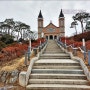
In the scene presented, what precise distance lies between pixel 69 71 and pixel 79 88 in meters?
1.71

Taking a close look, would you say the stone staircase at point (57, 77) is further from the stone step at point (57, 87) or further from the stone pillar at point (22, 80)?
the stone pillar at point (22, 80)

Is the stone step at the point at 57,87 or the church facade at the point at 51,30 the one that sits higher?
the church facade at the point at 51,30

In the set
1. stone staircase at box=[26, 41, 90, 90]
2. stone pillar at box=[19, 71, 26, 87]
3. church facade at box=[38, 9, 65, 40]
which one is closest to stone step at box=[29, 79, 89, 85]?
stone staircase at box=[26, 41, 90, 90]

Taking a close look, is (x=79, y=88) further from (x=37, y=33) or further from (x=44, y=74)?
(x=37, y=33)

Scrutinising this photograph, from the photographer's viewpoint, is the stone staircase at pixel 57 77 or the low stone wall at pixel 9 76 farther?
the low stone wall at pixel 9 76

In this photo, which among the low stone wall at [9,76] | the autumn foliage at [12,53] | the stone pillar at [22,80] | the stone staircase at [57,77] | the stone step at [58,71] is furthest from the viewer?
the autumn foliage at [12,53]

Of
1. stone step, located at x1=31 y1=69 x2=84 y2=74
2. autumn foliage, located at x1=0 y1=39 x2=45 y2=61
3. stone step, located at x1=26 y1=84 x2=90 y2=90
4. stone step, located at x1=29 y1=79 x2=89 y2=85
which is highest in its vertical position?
autumn foliage, located at x1=0 y1=39 x2=45 y2=61

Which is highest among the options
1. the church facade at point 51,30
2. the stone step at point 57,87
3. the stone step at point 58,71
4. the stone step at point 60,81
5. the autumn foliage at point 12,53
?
the church facade at point 51,30

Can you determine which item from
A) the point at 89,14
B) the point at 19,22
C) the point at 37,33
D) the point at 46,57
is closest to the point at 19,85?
the point at 46,57

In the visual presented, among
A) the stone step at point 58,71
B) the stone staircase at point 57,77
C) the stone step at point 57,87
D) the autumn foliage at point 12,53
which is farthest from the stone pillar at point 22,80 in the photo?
the autumn foliage at point 12,53

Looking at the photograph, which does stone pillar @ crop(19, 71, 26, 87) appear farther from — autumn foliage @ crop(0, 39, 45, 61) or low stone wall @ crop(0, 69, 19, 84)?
autumn foliage @ crop(0, 39, 45, 61)

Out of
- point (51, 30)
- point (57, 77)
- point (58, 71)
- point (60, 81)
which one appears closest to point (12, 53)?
point (58, 71)

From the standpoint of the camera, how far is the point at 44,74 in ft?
32.8

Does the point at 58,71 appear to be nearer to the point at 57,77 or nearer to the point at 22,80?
the point at 57,77
